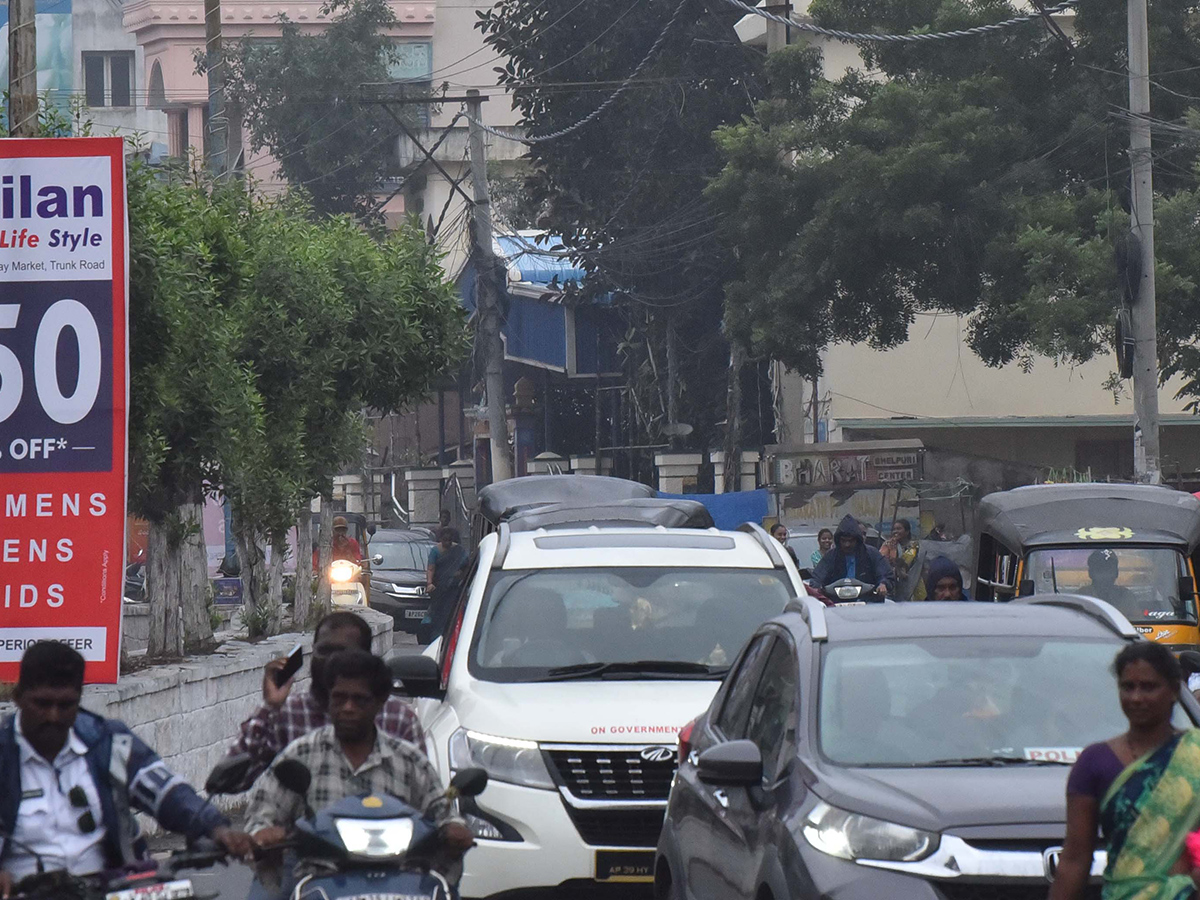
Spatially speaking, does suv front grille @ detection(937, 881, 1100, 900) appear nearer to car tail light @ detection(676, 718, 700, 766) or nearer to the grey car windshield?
car tail light @ detection(676, 718, 700, 766)

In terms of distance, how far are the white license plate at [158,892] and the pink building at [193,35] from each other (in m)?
75.6

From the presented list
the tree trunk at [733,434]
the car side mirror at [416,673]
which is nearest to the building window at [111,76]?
the tree trunk at [733,434]

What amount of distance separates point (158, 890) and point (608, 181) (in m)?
38.6

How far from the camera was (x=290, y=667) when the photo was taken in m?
6.48

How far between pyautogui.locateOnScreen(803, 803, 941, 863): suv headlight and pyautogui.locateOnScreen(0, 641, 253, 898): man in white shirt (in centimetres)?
165

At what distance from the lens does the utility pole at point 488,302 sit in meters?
39.5

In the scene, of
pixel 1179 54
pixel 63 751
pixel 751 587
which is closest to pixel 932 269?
pixel 1179 54

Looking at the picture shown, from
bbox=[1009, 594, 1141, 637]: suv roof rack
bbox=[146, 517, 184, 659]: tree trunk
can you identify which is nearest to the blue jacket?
bbox=[1009, 594, 1141, 637]: suv roof rack

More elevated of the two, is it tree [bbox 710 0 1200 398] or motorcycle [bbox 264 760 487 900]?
tree [bbox 710 0 1200 398]

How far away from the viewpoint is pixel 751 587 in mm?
9930

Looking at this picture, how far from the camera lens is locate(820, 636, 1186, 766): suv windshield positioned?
623 centimetres

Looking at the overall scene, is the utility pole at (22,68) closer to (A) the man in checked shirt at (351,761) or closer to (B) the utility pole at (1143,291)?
(A) the man in checked shirt at (351,761)

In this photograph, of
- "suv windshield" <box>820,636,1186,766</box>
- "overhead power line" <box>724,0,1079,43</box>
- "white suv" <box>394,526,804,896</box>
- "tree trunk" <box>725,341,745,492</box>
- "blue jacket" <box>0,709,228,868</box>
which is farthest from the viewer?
"tree trunk" <box>725,341,745,492</box>

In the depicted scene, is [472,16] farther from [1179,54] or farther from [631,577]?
[631,577]
